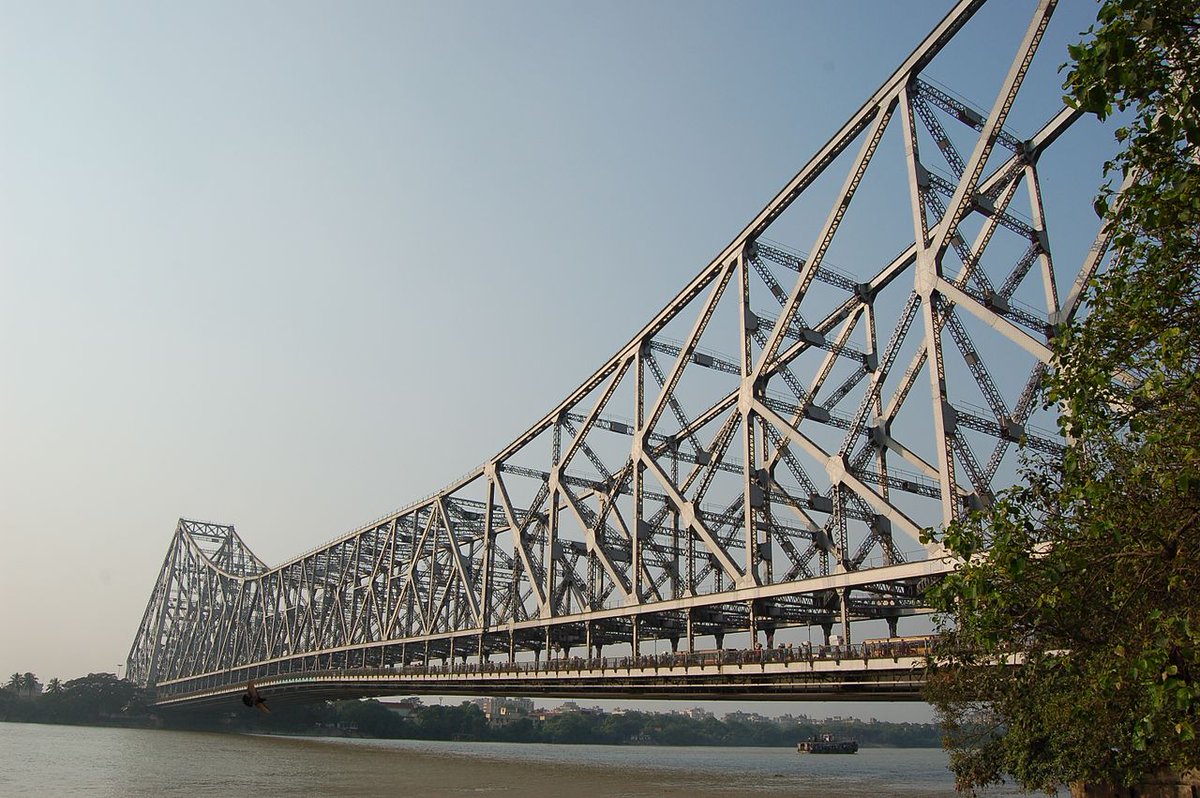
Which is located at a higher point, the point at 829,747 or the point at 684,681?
the point at 684,681

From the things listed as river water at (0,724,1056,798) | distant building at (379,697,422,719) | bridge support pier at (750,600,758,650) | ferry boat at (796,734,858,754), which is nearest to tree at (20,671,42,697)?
distant building at (379,697,422,719)

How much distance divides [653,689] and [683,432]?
1513 cm

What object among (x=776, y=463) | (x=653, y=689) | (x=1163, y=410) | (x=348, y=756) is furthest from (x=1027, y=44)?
(x=348, y=756)

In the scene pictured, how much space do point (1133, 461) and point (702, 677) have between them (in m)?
33.9

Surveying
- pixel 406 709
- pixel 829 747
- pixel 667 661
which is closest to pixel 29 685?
pixel 406 709

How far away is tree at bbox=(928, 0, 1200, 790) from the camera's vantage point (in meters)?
11.1

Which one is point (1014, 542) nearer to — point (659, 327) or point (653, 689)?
point (653, 689)

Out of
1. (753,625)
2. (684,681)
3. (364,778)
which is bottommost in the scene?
(364,778)

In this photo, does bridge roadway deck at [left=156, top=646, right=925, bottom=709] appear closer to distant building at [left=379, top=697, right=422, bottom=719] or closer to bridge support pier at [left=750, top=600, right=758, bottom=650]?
bridge support pier at [left=750, top=600, right=758, bottom=650]

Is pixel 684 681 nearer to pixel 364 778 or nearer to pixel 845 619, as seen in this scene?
pixel 845 619

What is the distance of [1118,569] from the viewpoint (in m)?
13.6

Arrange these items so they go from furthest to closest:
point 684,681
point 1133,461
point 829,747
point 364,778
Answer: point 829,747 → point 364,778 → point 684,681 → point 1133,461

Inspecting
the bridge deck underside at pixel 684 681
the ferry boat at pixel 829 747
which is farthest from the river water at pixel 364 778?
the ferry boat at pixel 829 747

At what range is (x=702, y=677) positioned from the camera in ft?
151
